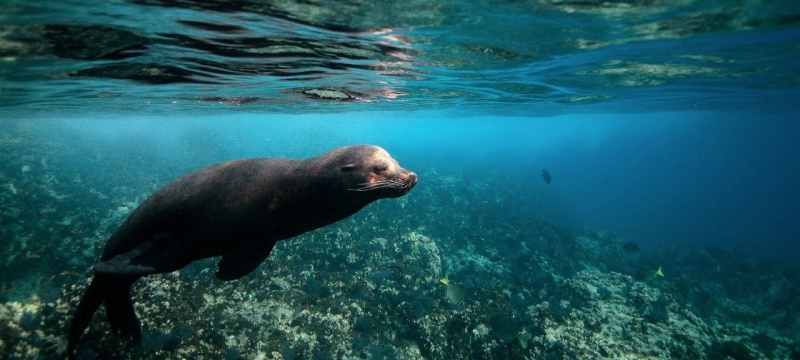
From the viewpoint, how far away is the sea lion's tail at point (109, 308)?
4.13m

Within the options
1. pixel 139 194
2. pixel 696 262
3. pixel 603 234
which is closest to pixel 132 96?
pixel 139 194

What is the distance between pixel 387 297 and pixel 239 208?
21.6 feet

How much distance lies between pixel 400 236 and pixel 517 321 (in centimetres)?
572

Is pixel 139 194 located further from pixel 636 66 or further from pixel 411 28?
pixel 636 66

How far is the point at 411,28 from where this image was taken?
730cm

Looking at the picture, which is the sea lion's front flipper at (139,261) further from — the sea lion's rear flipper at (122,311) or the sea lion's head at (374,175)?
the sea lion's head at (374,175)

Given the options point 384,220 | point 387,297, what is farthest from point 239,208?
point 384,220

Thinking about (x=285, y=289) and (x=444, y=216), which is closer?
(x=285, y=289)

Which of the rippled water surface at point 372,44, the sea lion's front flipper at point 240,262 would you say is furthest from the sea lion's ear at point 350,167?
the rippled water surface at point 372,44

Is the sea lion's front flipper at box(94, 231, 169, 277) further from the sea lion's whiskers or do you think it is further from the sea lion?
the sea lion's whiskers

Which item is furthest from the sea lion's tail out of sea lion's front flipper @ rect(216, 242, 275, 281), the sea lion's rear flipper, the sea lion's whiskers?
the sea lion's whiskers

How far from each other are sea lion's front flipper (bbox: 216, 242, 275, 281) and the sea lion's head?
6.57ft

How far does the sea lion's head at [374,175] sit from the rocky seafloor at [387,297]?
195 inches

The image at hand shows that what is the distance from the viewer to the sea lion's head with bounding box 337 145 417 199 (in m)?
3.36
